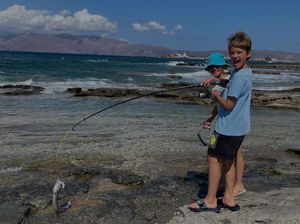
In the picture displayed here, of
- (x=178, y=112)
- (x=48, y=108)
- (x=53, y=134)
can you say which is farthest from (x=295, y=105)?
(x=53, y=134)

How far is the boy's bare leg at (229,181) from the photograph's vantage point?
5559 millimetres

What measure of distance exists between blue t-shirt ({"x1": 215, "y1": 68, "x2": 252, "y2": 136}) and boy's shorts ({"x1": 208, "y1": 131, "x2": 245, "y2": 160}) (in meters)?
0.07

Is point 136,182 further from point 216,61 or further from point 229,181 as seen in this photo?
point 216,61

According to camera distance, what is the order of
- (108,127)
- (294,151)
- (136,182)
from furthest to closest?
1. (108,127)
2. (294,151)
3. (136,182)

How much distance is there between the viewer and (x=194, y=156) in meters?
8.95

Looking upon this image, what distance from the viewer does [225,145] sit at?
17.6 feet

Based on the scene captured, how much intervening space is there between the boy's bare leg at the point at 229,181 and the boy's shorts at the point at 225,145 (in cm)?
15

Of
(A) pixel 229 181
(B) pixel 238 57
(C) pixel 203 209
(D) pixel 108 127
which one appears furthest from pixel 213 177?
(D) pixel 108 127

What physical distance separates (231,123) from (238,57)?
770mm

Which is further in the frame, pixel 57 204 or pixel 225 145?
pixel 57 204

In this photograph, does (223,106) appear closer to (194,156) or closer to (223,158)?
(223,158)

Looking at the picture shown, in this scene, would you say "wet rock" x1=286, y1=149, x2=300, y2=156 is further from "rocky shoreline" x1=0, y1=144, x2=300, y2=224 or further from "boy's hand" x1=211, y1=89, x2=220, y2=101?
"boy's hand" x1=211, y1=89, x2=220, y2=101

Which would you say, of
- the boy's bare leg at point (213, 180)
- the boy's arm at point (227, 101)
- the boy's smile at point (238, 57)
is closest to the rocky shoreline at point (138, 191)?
the boy's bare leg at point (213, 180)

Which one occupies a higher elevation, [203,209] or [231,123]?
[231,123]
